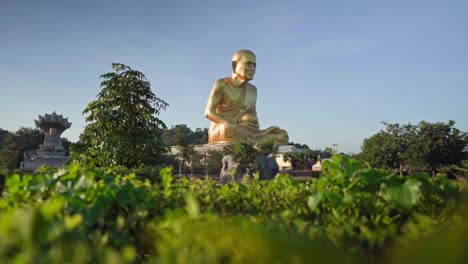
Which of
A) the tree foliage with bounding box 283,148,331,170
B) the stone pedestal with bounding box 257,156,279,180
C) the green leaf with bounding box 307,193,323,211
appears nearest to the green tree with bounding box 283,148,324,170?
the tree foliage with bounding box 283,148,331,170

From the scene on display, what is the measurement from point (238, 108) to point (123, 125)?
10277 millimetres

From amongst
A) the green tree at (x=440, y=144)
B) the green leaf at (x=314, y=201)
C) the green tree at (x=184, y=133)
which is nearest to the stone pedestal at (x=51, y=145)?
the green tree at (x=440, y=144)

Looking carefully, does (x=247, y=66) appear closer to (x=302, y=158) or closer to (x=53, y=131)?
(x=302, y=158)

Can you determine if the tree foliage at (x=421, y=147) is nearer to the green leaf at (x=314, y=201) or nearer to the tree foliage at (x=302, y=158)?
the tree foliage at (x=302, y=158)

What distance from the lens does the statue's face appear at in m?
20.0

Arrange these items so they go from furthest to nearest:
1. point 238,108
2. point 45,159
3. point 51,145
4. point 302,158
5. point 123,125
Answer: point 302,158 → point 51,145 → point 45,159 → point 238,108 → point 123,125

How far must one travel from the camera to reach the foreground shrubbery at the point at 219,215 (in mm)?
964

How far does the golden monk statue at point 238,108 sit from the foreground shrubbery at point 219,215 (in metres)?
18.2

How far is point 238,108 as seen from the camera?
21406mm

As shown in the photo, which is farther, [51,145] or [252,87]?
[51,145]

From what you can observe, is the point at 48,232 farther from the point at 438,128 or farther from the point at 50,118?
the point at 50,118

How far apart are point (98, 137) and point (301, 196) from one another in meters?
10.7

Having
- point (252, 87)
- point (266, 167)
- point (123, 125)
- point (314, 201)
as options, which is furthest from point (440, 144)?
point (314, 201)

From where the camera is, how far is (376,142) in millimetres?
25906
